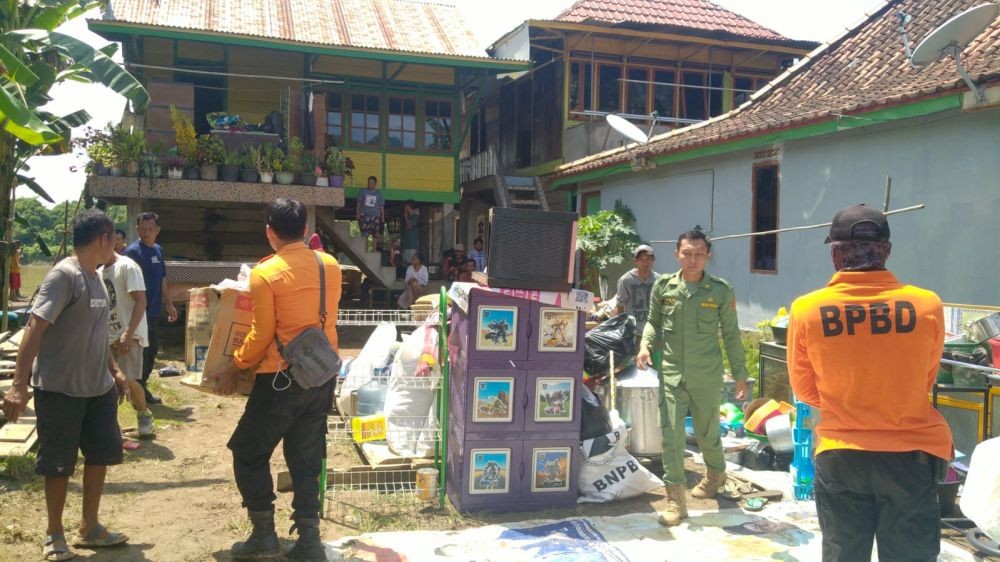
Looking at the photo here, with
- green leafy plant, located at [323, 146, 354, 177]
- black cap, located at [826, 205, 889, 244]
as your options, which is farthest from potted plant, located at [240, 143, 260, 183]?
black cap, located at [826, 205, 889, 244]

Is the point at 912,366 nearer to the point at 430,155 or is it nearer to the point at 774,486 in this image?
the point at 774,486

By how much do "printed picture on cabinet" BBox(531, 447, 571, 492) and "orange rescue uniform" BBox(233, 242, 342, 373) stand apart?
6.10 ft

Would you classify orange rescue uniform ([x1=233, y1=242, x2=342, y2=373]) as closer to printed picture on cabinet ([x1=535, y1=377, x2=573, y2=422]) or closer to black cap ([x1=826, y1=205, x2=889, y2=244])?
printed picture on cabinet ([x1=535, y1=377, x2=573, y2=422])

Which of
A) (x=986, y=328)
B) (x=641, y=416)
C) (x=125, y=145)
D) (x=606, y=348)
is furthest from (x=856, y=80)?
(x=125, y=145)

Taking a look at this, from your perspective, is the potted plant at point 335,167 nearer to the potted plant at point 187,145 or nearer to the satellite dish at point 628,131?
the potted plant at point 187,145

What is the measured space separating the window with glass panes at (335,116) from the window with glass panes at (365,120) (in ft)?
0.76

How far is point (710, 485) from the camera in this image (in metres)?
5.49

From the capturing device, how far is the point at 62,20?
9.11 metres

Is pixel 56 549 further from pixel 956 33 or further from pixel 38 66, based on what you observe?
pixel 956 33

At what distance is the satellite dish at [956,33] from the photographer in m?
7.17

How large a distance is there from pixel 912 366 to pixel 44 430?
406cm

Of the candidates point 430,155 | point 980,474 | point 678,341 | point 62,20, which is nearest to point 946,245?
A: point 678,341

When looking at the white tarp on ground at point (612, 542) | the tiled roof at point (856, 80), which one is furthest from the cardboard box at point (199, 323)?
the tiled roof at point (856, 80)

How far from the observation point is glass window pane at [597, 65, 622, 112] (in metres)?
17.9
